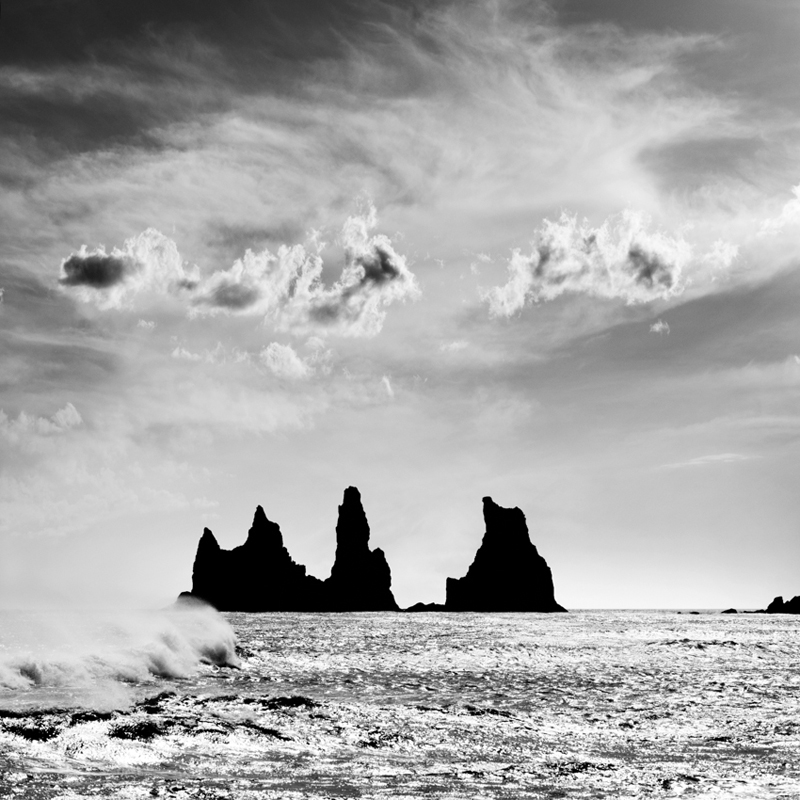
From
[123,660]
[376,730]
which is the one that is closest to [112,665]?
[123,660]

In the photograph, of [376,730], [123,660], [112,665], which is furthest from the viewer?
[123,660]

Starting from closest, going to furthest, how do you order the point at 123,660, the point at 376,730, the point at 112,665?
the point at 376,730
the point at 112,665
the point at 123,660

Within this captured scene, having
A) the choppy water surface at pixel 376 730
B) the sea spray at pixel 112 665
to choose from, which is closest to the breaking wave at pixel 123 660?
the sea spray at pixel 112 665

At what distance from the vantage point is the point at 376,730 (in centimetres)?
1975

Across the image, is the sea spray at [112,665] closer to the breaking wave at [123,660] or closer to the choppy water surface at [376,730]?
the breaking wave at [123,660]

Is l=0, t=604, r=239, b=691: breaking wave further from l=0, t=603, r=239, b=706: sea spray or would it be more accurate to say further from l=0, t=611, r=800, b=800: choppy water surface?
l=0, t=611, r=800, b=800: choppy water surface

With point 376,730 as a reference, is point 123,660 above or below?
above

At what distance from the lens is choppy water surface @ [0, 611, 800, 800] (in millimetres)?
14234

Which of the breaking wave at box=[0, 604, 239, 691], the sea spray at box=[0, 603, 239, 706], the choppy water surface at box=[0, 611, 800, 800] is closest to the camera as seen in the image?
the choppy water surface at box=[0, 611, 800, 800]

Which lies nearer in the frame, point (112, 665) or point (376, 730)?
point (376, 730)

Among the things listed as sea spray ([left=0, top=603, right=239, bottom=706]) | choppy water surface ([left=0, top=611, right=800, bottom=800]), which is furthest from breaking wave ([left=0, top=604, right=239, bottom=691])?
choppy water surface ([left=0, top=611, right=800, bottom=800])

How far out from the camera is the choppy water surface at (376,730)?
1423 cm

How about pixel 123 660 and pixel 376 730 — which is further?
pixel 123 660

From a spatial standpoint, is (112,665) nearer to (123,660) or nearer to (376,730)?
(123,660)
